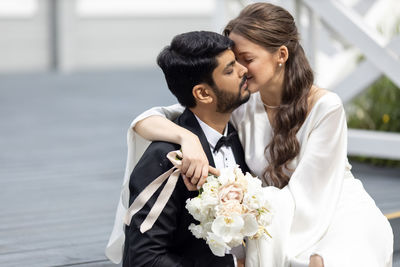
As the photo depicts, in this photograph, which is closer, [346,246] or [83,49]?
[346,246]

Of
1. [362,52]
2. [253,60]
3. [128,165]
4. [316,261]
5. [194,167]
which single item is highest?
[253,60]

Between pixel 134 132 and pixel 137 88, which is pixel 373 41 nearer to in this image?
pixel 134 132

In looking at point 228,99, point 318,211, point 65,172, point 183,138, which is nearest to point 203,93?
point 228,99

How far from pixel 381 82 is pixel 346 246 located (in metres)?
4.68

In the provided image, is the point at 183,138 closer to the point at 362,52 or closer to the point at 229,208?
the point at 229,208

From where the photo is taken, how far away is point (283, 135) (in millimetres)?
3318

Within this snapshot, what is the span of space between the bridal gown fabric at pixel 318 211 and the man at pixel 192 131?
200mm

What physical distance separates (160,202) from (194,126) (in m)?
0.39

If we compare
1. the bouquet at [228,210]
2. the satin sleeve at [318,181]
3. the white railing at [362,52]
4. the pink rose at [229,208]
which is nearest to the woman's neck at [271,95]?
the satin sleeve at [318,181]

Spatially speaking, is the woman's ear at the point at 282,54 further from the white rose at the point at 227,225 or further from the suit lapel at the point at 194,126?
the white rose at the point at 227,225

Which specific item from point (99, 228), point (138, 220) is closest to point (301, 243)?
point (138, 220)

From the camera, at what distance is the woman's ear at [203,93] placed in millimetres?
3021

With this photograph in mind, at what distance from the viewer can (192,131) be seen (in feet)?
10.2

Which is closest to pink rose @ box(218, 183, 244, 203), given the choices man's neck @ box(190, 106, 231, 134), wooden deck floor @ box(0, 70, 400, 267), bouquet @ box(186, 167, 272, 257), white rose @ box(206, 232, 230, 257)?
bouquet @ box(186, 167, 272, 257)
